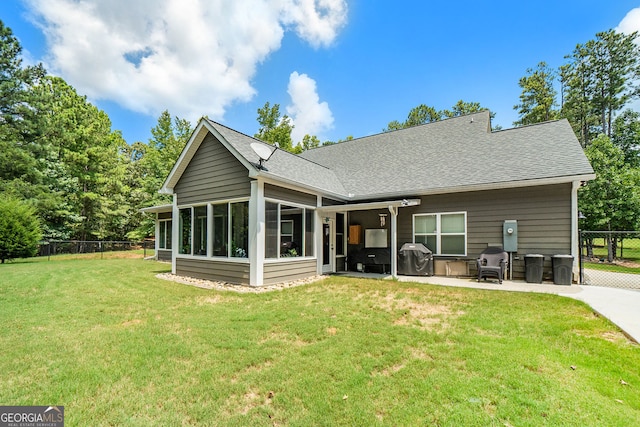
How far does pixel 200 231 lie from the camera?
948cm

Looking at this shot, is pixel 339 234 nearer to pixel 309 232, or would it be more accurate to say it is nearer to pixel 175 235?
pixel 309 232

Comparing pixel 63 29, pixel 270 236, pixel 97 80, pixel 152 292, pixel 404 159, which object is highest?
pixel 97 80

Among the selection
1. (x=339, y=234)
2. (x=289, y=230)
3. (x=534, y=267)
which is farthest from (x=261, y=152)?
(x=534, y=267)

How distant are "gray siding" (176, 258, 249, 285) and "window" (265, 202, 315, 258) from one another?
96cm

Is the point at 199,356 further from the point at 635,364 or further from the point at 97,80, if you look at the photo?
the point at 97,80

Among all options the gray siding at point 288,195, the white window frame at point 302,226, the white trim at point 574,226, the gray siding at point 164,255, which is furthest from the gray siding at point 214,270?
the white trim at point 574,226

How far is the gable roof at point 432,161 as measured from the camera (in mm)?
8555

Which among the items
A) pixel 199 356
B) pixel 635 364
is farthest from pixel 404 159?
pixel 199 356

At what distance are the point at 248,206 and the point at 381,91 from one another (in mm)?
13941

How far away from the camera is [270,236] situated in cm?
817

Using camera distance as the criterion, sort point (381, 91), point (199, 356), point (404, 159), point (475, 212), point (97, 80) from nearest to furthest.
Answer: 1. point (199, 356)
2. point (475, 212)
3. point (404, 159)
4. point (381, 91)
5. point (97, 80)

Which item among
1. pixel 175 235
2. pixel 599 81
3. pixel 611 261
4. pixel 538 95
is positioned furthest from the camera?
pixel 538 95

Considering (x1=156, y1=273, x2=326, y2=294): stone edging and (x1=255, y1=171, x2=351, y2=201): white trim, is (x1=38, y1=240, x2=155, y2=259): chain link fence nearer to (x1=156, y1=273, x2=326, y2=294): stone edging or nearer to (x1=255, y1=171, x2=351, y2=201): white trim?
(x1=156, y1=273, x2=326, y2=294): stone edging

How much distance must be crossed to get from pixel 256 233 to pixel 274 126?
22.5m
